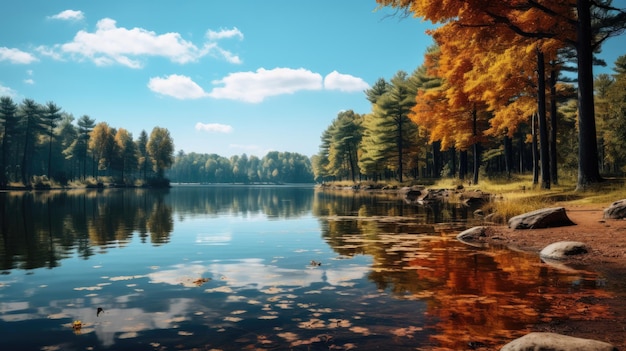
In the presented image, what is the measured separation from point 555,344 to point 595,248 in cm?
668

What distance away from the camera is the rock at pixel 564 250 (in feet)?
29.8

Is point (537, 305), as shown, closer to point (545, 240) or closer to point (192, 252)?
point (545, 240)

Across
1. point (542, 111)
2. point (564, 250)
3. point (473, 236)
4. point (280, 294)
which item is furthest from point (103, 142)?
point (564, 250)

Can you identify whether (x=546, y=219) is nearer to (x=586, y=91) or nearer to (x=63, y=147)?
(x=586, y=91)

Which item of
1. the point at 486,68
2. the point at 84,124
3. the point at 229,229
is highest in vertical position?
the point at 84,124

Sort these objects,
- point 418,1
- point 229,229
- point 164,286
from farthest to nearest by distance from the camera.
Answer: point 229,229 < point 418,1 < point 164,286

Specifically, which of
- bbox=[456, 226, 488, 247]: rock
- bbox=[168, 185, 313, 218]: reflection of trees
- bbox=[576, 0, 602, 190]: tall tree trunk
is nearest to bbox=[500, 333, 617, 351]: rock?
bbox=[456, 226, 488, 247]: rock

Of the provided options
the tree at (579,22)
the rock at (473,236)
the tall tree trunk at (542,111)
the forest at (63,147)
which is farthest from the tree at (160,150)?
the rock at (473,236)

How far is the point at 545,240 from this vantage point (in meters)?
10.8

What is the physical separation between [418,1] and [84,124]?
87.7m

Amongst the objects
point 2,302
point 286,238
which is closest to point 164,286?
point 2,302

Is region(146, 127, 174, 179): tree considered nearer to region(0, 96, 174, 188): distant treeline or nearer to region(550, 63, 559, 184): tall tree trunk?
region(0, 96, 174, 188): distant treeline

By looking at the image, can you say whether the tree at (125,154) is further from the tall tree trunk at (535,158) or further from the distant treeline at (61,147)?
the tall tree trunk at (535,158)

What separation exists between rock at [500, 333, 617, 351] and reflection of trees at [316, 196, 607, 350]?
568 mm
